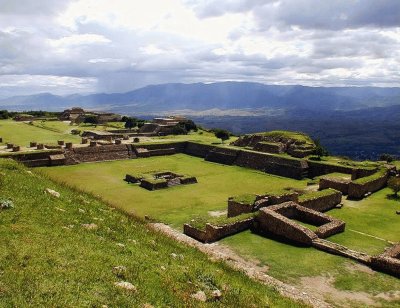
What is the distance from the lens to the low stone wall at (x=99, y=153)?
1690 inches

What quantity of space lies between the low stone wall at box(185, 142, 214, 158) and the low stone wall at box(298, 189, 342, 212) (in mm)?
24549

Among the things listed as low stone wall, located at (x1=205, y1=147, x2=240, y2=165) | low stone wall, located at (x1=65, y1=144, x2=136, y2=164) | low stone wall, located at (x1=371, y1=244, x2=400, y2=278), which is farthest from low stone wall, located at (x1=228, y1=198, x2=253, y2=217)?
low stone wall, located at (x1=65, y1=144, x2=136, y2=164)

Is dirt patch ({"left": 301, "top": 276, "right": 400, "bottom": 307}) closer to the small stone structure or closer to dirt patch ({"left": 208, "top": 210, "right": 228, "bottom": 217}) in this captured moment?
the small stone structure

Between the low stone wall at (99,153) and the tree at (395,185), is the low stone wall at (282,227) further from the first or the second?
the low stone wall at (99,153)

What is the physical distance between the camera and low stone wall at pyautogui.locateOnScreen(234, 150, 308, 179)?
38469 mm

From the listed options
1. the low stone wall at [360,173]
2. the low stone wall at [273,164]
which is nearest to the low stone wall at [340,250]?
the low stone wall at [360,173]

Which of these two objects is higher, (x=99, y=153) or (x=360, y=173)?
(x=99, y=153)

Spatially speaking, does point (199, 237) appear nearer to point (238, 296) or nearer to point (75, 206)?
point (75, 206)

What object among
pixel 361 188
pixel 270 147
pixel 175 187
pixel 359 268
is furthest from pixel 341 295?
pixel 270 147

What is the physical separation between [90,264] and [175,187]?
24091mm

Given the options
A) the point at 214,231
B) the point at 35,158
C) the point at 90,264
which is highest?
the point at 90,264

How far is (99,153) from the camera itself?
45.2 metres

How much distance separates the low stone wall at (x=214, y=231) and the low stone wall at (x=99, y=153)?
26179 millimetres

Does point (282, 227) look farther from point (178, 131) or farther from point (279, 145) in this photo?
point (178, 131)
